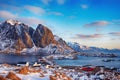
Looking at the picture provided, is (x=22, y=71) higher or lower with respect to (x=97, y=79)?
higher

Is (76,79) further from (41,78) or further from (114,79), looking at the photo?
(41,78)

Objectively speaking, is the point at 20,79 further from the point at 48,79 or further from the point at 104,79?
the point at 104,79

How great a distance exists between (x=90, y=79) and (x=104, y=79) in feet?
7.18

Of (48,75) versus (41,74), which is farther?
(48,75)

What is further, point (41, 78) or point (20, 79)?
point (41, 78)

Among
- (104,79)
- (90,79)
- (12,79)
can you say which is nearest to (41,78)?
(12,79)

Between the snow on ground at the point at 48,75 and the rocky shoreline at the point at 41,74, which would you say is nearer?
the rocky shoreline at the point at 41,74

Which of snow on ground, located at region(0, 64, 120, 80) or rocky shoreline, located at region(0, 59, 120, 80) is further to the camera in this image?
snow on ground, located at region(0, 64, 120, 80)

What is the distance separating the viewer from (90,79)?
26828 mm

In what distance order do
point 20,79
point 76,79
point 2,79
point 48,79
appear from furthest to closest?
1. point 76,79
2. point 48,79
3. point 20,79
4. point 2,79

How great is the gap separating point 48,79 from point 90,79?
1122 cm

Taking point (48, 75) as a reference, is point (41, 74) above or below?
above

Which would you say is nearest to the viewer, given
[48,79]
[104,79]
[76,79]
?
[48,79]

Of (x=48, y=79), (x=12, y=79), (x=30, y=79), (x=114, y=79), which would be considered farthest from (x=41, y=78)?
(x=114, y=79)
